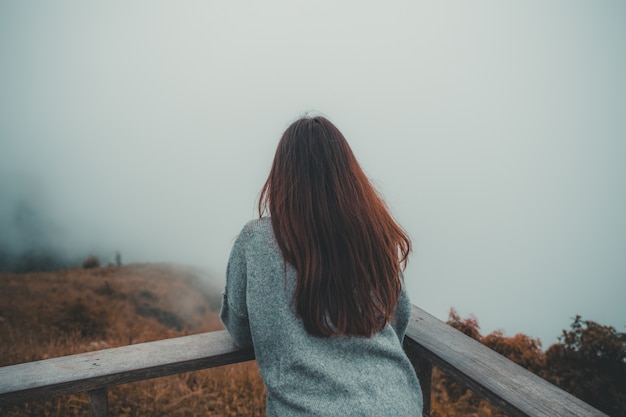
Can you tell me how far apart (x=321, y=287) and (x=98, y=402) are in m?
0.84

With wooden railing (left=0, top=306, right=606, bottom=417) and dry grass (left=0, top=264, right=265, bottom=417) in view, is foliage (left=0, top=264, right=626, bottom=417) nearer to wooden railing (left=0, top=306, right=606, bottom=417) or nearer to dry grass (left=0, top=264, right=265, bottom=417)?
dry grass (left=0, top=264, right=265, bottom=417)

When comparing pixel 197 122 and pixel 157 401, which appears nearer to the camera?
pixel 157 401

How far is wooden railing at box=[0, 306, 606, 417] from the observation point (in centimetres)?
107

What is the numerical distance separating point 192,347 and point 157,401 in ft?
4.23

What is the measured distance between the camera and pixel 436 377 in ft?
14.8

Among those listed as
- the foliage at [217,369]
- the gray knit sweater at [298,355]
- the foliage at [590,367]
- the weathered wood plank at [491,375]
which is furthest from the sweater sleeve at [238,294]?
the foliage at [590,367]

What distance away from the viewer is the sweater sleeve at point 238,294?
1278 mm

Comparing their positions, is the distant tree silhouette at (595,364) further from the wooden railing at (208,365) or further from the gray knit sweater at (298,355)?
the gray knit sweater at (298,355)

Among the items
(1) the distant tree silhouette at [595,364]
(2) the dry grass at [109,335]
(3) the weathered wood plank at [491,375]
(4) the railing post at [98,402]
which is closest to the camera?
(3) the weathered wood plank at [491,375]

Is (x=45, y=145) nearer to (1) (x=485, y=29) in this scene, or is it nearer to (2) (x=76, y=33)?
(2) (x=76, y=33)

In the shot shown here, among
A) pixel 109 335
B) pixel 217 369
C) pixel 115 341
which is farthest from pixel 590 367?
pixel 109 335

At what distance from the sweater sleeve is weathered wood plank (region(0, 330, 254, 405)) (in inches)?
3.7

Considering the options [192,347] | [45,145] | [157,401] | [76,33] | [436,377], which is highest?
[76,33]

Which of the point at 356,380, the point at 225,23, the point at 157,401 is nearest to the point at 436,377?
the point at 157,401
